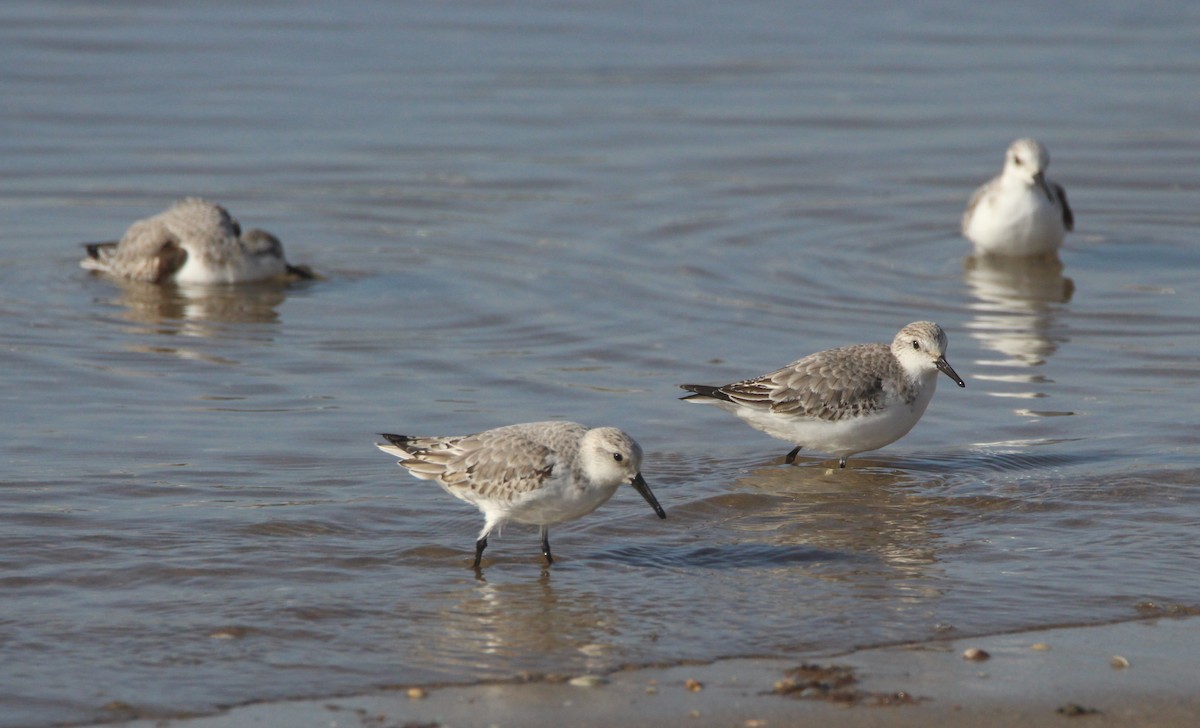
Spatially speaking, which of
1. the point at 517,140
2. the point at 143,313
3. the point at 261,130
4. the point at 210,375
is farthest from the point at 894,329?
the point at 261,130

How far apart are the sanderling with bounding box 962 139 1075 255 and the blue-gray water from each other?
33 centimetres

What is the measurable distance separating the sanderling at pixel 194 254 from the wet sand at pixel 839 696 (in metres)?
9.17

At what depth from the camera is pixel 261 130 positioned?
20953 mm

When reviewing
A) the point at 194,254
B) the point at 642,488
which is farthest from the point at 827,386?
the point at 194,254

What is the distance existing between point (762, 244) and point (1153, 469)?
6980mm

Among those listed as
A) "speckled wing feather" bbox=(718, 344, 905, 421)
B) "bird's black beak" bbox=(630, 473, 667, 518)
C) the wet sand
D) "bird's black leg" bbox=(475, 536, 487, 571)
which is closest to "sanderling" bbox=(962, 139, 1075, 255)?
"speckled wing feather" bbox=(718, 344, 905, 421)

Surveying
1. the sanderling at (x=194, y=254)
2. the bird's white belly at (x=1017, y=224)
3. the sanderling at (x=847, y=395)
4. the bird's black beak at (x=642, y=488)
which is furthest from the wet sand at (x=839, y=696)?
the bird's white belly at (x=1017, y=224)

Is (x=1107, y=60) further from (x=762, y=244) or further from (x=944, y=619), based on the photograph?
(x=944, y=619)

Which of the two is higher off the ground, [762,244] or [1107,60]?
[1107,60]

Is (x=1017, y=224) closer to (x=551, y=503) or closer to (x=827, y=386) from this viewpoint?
(x=827, y=386)

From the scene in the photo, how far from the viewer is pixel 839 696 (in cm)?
684

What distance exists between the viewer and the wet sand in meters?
6.62

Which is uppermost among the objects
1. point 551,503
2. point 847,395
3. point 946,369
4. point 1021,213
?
point 1021,213

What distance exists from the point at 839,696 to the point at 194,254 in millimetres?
10427
